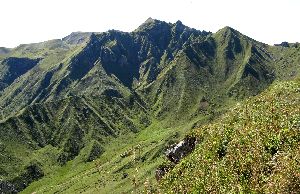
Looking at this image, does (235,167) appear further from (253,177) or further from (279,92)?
(279,92)

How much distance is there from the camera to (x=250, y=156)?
4209 cm

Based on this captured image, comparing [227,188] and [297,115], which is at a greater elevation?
[297,115]

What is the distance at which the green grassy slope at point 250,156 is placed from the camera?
36.3 meters

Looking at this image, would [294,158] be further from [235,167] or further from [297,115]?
[297,115]

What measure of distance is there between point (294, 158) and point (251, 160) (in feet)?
22.0

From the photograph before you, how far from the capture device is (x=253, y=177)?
39094 millimetres

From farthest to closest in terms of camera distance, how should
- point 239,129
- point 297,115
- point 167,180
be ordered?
point 167,180, point 239,129, point 297,115

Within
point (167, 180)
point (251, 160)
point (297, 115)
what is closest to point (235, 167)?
point (251, 160)

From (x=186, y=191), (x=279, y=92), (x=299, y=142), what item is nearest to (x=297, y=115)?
(x=299, y=142)

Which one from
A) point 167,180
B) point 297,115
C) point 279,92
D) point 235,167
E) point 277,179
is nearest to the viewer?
point 277,179

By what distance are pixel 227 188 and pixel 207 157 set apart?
10.9 meters

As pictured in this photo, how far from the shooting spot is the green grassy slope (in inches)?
A: 1428

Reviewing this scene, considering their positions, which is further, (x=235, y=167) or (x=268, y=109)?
(x=268, y=109)

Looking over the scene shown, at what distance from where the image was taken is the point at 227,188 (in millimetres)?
40812
